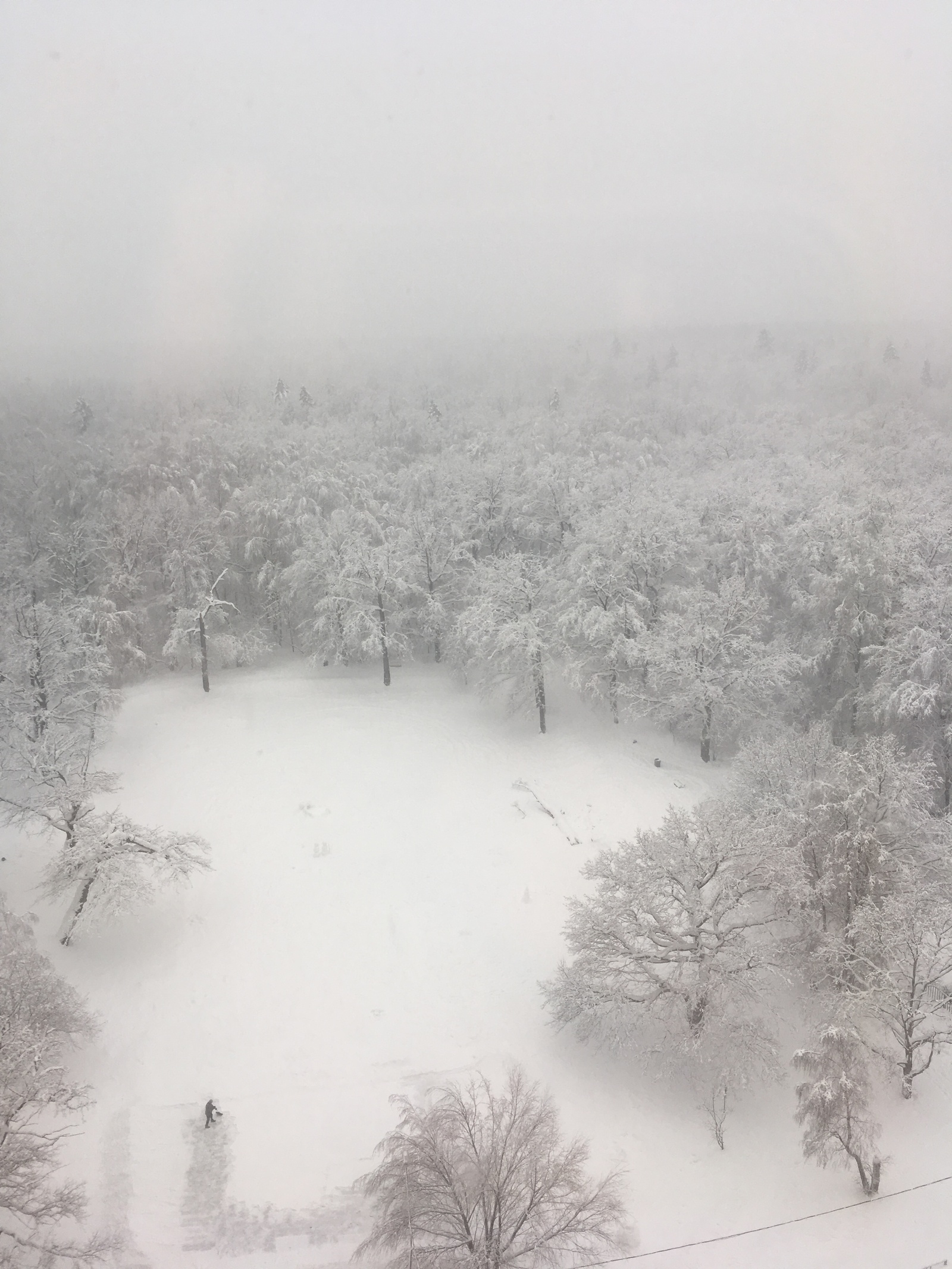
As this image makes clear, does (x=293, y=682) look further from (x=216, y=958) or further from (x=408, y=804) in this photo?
(x=216, y=958)

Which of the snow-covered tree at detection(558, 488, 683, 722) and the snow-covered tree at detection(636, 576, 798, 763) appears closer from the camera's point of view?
the snow-covered tree at detection(636, 576, 798, 763)

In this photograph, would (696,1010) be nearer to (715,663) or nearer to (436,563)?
(715,663)

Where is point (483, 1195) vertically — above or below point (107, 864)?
below

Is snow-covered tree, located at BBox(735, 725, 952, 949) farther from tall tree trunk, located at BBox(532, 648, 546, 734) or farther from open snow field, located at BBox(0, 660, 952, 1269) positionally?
tall tree trunk, located at BBox(532, 648, 546, 734)

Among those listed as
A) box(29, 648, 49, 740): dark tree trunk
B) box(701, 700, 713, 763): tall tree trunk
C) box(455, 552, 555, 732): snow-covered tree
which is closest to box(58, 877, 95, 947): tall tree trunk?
box(29, 648, 49, 740): dark tree trunk

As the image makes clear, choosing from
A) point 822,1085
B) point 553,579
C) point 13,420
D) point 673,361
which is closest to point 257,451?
point 13,420

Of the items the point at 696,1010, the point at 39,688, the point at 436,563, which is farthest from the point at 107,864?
the point at 436,563

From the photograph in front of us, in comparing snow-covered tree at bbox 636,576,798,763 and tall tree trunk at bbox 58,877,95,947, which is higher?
snow-covered tree at bbox 636,576,798,763
